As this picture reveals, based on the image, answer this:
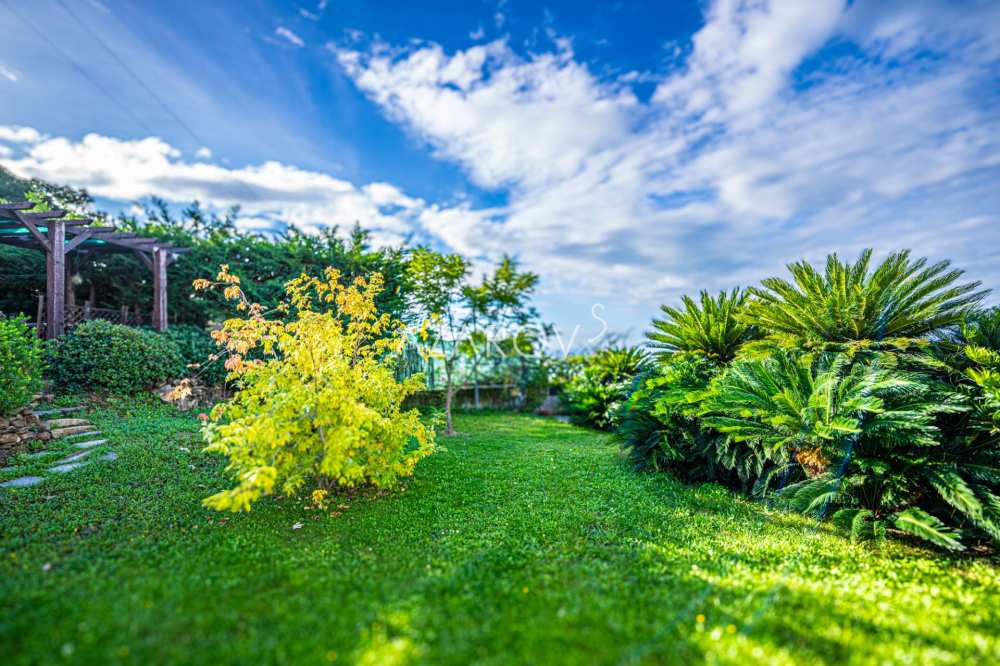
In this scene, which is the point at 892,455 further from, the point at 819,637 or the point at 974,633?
the point at 819,637

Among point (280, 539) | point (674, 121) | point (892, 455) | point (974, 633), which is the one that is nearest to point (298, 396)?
point (280, 539)

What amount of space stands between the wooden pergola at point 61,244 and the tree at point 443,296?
559 cm

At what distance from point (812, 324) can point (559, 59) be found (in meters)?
4.95

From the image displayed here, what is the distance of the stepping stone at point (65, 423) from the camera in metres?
5.35

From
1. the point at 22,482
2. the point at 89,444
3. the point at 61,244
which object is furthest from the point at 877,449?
the point at 61,244

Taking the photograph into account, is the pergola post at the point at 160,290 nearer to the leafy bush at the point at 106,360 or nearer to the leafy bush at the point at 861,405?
the leafy bush at the point at 106,360

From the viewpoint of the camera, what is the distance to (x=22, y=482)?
3.82 metres

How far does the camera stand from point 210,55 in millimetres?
6160

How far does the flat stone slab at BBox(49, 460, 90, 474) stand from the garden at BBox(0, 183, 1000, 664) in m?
0.06

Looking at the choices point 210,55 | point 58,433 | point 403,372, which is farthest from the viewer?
point 403,372

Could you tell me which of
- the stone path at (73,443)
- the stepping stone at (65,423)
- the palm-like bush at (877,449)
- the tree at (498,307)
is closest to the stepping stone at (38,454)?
the stone path at (73,443)

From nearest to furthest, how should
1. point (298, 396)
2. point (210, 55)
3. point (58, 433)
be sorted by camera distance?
point (298, 396), point (58, 433), point (210, 55)

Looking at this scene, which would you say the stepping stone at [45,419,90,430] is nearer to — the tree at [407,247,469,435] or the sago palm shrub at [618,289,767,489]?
the tree at [407,247,469,435]

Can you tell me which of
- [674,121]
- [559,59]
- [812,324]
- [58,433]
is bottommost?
[58,433]
